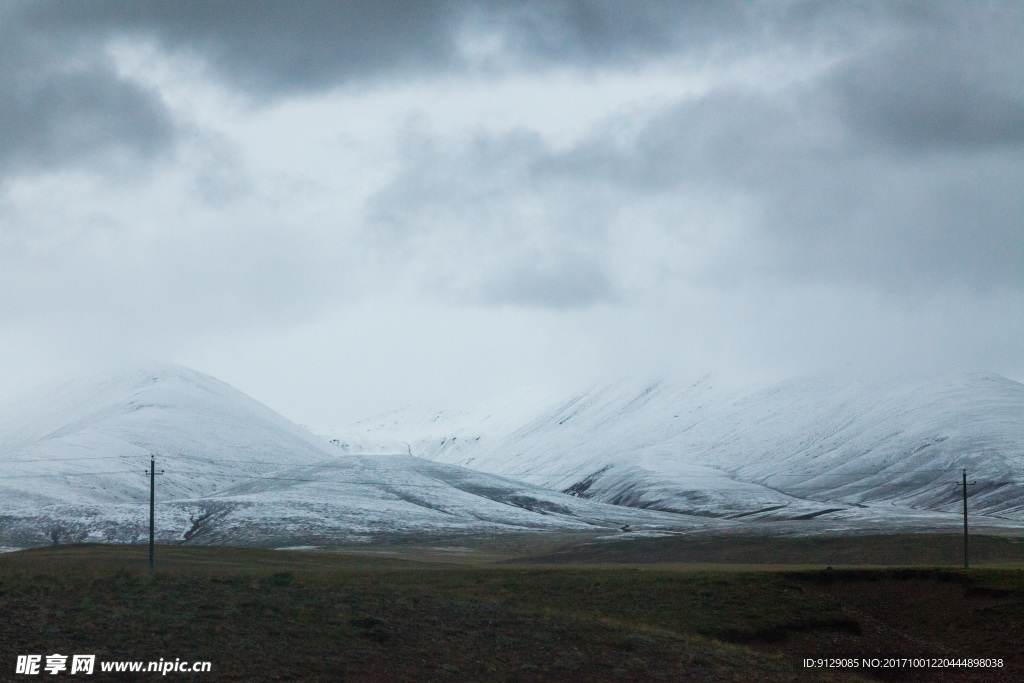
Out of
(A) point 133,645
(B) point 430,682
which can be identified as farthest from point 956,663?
(A) point 133,645

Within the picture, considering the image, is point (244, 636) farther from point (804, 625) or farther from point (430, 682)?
point (804, 625)

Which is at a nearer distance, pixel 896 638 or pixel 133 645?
→ pixel 133 645

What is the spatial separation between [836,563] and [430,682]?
5992 cm

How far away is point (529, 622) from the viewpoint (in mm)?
39750

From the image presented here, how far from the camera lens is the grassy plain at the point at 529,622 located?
32.1 meters

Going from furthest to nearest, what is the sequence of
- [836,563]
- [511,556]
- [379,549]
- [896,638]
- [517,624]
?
[379,549], [511,556], [836,563], [896,638], [517,624]

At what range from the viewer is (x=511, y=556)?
11319 centimetres

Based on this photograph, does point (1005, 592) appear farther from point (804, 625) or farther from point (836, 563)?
point (836, 563)

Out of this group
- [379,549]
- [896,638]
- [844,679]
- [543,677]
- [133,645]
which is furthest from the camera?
[379,549]

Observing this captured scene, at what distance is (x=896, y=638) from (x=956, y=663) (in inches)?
145

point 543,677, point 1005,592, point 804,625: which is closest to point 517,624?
point 543,677

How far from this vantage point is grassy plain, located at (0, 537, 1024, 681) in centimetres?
3212

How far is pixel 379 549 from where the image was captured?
124 meters

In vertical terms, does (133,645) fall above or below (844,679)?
above
